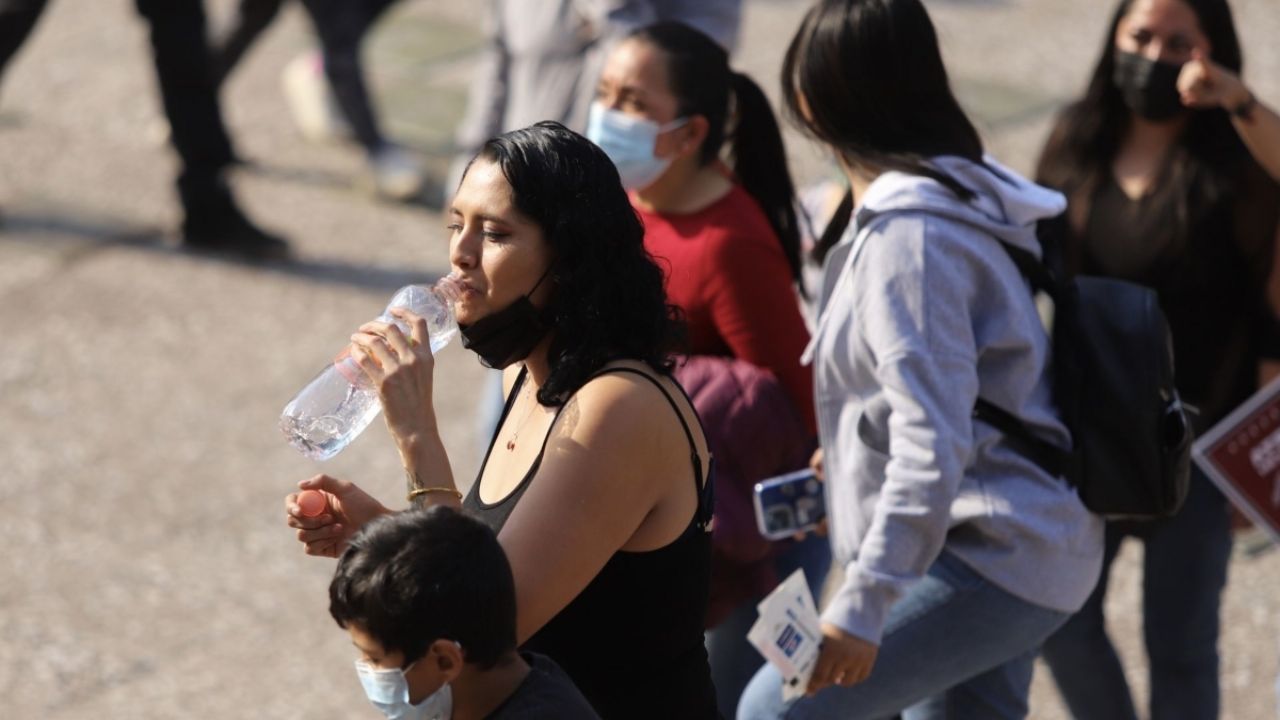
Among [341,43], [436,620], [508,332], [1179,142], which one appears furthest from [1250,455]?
[341,43]

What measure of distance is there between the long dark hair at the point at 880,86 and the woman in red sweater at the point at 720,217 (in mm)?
444

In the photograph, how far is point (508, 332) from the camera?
2.54 meters

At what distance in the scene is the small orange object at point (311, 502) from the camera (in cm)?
260

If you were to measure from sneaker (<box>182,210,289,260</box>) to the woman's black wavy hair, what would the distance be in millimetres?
4582

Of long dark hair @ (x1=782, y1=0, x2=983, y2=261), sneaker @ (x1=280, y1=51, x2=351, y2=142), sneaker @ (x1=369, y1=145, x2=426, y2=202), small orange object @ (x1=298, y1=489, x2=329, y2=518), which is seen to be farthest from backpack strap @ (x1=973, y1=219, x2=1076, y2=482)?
sneaker @ (x1=280, y1=51, x2=351, y2=142)

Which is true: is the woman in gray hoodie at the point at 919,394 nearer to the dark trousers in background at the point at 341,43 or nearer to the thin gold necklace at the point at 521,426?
the thin gold necklace at the point at 521,426

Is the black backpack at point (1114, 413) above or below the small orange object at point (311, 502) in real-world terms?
below

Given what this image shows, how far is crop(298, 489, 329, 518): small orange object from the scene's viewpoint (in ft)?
8.52

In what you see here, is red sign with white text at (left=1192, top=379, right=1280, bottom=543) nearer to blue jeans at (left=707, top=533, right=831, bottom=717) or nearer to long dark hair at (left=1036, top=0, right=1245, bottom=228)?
long dark hair at (left=1036, top=0, right=1245, bottom=228)

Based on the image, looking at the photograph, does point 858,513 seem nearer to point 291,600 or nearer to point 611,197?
point 611,197

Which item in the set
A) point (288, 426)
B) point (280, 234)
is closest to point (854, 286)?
point (288, 426)

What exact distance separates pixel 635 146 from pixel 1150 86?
1063 mm

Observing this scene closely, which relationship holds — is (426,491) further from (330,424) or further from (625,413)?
(330,424)

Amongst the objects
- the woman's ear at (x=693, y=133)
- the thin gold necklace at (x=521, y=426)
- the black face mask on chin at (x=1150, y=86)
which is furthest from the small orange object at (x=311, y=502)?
the black face mask on chin at (x=1150, y=86)
